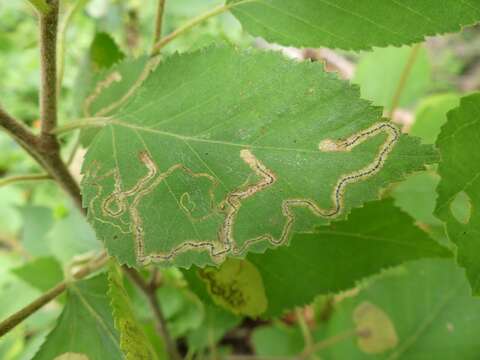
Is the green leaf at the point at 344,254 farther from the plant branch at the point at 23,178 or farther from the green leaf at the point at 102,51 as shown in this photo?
the green leaf at the point at 102,51

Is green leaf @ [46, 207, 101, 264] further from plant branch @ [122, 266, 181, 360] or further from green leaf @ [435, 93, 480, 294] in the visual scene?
green leaf @ [435, 93, 480, 294]

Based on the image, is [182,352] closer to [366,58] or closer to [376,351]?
[376,351]

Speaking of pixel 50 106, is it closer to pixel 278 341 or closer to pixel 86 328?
pixel 86 328

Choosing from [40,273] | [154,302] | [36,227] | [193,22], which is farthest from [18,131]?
[36,227]

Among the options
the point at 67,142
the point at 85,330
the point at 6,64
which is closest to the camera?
the point at 85,330

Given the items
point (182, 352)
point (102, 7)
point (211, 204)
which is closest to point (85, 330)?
point (211, 204)

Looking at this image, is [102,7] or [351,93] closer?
[351,93]
